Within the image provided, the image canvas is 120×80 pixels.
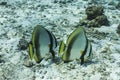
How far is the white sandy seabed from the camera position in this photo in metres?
4.87

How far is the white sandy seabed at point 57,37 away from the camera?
4871 mm

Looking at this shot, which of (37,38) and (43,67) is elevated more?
(37,38)

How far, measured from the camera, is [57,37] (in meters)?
6.22

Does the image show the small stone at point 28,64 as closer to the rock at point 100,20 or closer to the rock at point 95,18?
the rock at point 95,18

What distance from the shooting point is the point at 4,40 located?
6.25 metres

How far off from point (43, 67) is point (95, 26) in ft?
9.08

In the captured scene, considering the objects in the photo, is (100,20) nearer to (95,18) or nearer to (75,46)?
(95,18)

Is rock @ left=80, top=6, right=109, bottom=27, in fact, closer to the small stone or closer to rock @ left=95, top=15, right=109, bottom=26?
rock @ left=95, top=15, right=109, bottom=26

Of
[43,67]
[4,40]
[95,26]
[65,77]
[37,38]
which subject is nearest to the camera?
[37,38]

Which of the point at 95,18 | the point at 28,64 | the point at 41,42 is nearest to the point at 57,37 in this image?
the point at 28,64

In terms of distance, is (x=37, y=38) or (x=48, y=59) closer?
(x=37, y=38)

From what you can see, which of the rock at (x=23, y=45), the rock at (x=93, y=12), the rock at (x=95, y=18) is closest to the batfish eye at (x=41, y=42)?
the rock at (x=23, y=45)

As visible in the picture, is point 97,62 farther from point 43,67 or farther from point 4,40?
point 4,40

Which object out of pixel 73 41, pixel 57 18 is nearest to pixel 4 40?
pixel 57 18
